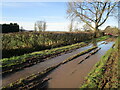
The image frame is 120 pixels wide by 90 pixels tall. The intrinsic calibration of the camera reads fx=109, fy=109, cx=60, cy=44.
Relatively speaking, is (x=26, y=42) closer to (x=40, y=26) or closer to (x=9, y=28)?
(x=9, y=28)

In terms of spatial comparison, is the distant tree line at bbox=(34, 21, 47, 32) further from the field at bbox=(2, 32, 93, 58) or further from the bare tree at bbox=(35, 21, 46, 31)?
the field at bbox=(2, 32, 93, 58)

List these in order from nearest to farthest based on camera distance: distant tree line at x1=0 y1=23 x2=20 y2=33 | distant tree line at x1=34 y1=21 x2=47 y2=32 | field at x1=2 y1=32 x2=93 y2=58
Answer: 1. field at x1=2 y1=32 x2=93 y2=58
2. distant tree line at x1=0 y1=23 x2=20 y2=33
3. distant tree line at x1=34 y1=21 x2=47 y2=32

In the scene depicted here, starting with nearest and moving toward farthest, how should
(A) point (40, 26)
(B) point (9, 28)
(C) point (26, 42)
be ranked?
(C) point (26, 42) → (B) point (9, 28) → (A) point (40, 26)

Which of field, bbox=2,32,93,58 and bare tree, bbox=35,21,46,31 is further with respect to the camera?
bare tree, bbox=35,21,46,31

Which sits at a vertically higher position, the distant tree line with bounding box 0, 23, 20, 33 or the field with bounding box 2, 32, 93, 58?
the distant tree line with bounding box 0, 23, 20, 33

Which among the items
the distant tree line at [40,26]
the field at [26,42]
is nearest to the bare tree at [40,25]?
the distant tree line at [40,26]

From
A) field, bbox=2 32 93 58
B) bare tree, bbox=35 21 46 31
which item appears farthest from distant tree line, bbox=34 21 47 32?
field, bbox=2 32 93 58

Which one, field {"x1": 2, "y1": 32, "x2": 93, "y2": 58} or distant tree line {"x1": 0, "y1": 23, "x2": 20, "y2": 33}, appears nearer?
field {"x1": 2, "y1": 32, "x2": 93, "y2": 58}

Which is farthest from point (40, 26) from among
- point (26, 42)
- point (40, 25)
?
point (26, 42)

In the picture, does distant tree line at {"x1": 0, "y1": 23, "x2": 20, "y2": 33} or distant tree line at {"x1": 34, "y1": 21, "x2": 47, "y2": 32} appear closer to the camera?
distant tree line at {"x1": 0, "y1": 23, "x2": 20, "y2": 33}

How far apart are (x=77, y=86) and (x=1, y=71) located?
3.10m

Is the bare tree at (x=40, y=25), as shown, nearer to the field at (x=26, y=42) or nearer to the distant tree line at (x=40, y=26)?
the distant tree line at (x=40, y=26)

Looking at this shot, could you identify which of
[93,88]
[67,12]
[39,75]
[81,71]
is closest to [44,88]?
[39,75]

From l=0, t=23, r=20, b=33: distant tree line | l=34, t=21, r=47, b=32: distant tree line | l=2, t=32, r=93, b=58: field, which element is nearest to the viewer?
l=2, t=32, r=93, b=58: field
